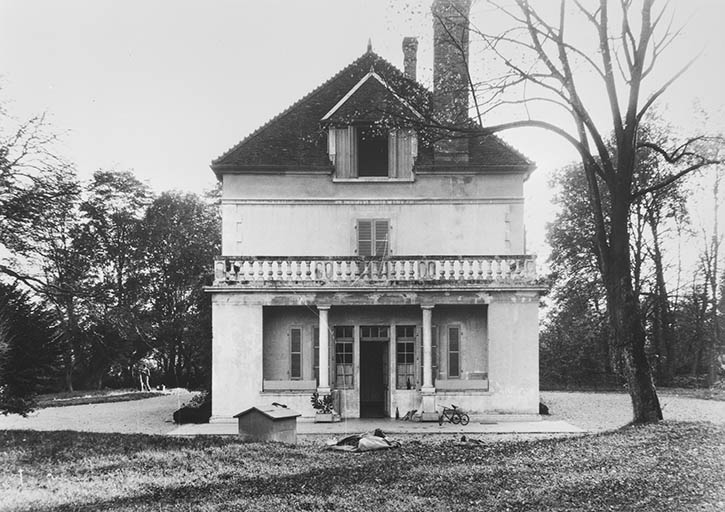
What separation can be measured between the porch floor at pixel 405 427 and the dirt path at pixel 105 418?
1399mm

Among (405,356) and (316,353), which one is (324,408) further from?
(405,356)

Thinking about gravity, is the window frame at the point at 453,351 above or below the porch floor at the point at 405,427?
above

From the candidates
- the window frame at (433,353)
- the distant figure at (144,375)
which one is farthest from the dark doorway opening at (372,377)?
the distant figure at (144,375)

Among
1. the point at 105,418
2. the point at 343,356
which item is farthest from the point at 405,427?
the point at 105,418

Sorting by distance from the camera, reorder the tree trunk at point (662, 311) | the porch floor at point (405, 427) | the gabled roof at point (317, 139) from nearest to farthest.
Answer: the porch floor at point (405, 427), the gabled roof at point (317, 139), the tree trunk at point (662, 311)

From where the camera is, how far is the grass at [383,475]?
8703 millimetres

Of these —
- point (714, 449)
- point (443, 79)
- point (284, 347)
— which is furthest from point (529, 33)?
point (284, 347)

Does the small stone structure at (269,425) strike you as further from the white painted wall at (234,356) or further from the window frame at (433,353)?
the window frame at (433,353)

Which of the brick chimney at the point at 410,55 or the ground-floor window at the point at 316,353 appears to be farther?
the brick chimney at the point at 410,55

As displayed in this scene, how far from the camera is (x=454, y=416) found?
789 inches

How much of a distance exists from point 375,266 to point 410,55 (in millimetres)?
11015

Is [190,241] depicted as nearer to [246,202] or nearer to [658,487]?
[246,202]

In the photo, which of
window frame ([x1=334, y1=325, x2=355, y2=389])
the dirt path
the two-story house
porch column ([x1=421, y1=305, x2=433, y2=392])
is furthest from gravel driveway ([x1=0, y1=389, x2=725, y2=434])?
window frame ([x1=334, y1=325, x2=355, y2=389])

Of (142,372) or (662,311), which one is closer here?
(662,311)
